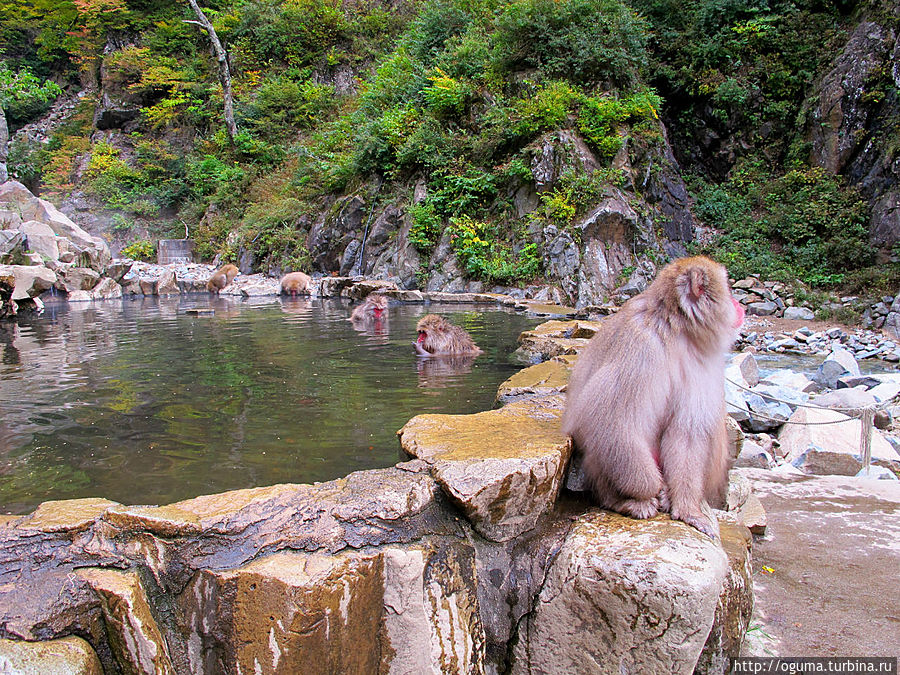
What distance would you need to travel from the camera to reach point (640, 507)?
6.53 ft

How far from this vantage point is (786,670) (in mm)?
1912

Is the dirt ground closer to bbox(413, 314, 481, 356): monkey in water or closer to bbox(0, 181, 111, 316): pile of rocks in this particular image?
bbox(413, 314, 481, 356): monkey in water

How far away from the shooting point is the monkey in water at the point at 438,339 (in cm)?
605

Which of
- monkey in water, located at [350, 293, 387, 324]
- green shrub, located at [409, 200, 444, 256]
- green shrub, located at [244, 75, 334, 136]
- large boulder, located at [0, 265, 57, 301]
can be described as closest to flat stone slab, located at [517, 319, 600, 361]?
monkey in water, located at [350, 293, 387, 324]

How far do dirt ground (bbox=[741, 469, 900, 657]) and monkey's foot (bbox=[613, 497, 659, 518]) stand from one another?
0.63 metres

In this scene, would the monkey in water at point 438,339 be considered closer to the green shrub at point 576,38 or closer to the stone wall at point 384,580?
the stone wall at point 384,580

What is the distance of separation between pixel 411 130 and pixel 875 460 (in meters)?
15.4

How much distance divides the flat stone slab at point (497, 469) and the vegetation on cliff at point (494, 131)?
1145 centimetres

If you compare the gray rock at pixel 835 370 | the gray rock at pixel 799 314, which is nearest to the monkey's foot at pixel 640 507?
the gray rock at pixel 835 370

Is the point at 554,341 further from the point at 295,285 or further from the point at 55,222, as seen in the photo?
the point at 55,222

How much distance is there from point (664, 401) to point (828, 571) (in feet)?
4.07

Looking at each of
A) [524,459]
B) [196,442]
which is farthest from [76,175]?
[524,459]

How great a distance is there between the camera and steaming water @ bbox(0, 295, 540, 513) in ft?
9.26

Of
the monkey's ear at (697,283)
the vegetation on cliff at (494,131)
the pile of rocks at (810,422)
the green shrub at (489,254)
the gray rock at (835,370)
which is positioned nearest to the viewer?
→ the monkey's ear at (697,283)
